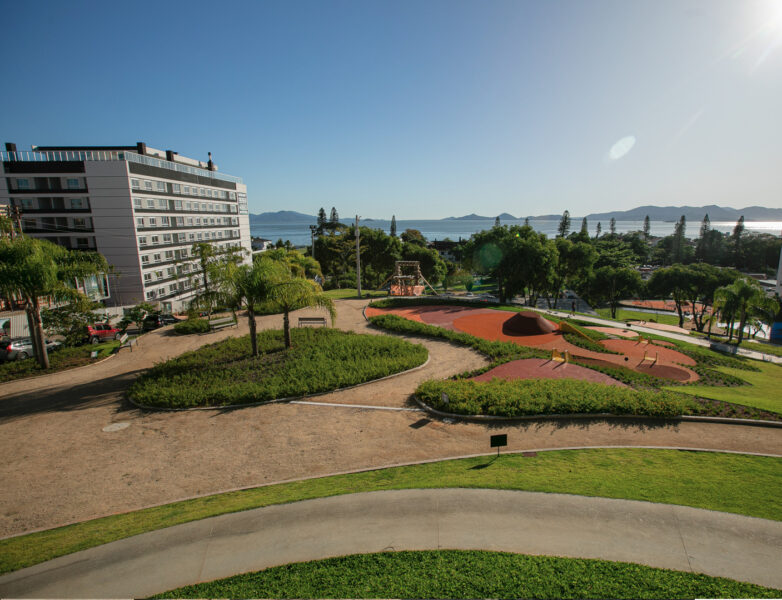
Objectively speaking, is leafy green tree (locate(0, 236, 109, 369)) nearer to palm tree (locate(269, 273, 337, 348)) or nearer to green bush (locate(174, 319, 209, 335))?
green bush (locate(174, 319, 209, 335))

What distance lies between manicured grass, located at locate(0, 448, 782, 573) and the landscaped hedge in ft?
8.55

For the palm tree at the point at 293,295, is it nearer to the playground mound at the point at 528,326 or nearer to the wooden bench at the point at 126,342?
the wooden bench at the point at 126,342

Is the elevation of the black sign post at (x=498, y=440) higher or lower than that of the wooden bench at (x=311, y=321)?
lower

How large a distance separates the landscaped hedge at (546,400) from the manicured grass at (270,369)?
4323mm

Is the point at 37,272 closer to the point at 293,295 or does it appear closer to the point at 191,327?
the point at 191,327

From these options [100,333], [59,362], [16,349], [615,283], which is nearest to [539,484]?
[59,362]

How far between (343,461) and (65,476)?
866 cm

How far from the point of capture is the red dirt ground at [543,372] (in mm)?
19312

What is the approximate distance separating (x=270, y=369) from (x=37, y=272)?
43.9 feet

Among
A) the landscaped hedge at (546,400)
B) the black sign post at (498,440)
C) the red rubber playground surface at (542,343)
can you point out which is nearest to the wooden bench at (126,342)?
the red rubber playground surface at (542,343)

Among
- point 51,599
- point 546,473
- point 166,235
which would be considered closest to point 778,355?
point 546,473

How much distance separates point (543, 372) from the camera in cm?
2014

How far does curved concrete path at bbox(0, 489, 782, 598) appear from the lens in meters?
7.73

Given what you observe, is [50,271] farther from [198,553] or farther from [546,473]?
[546,473]
